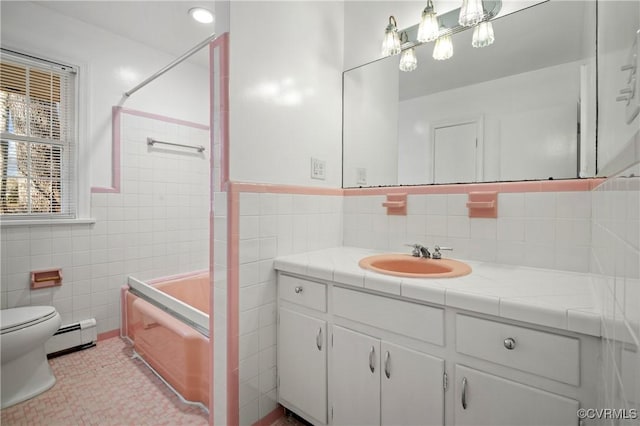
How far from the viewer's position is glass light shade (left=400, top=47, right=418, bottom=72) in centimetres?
165

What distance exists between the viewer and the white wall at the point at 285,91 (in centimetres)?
131

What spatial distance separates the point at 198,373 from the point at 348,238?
116cm

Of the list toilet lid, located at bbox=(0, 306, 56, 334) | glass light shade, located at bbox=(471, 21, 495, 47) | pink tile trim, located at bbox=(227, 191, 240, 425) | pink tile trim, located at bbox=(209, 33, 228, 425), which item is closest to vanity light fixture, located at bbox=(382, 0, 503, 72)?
glass light shade, located at bbox=(471, 21, 495, 47)

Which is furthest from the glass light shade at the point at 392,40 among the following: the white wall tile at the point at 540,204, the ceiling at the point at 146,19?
the ceiling at the point at 146,19

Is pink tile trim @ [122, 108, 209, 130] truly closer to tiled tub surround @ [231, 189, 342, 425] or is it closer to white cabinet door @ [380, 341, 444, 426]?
tiled tub surround @ [231, 189, 342, 425]

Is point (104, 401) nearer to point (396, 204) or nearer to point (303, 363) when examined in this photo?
point (303, 363)

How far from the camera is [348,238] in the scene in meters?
1.88

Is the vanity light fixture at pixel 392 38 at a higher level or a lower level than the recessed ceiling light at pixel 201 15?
lower

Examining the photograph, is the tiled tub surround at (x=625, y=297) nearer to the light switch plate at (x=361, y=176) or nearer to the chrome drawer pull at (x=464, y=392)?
the chrome drawer pull at (x=464, y=392)

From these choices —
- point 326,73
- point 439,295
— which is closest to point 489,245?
point 439,295

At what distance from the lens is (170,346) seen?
1708 millimetres

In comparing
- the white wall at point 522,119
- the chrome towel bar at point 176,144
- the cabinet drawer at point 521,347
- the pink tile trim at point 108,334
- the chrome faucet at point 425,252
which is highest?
the chrome towel bar at point 176,144

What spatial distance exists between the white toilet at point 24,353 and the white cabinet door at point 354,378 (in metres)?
1.76

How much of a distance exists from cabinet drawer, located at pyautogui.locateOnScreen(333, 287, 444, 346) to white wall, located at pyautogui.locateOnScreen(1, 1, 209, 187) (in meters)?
2.28
